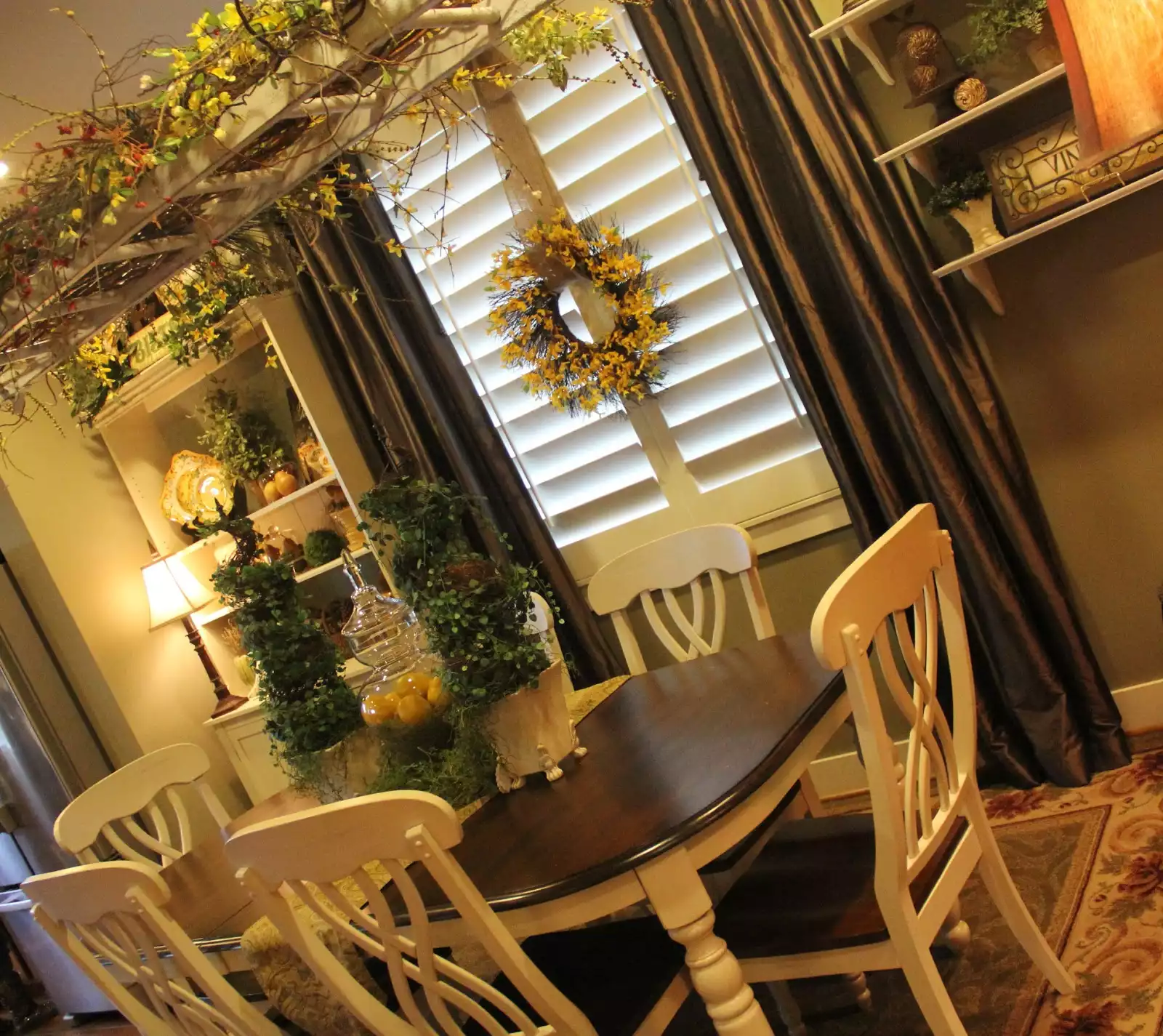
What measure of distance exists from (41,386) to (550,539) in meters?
2.19

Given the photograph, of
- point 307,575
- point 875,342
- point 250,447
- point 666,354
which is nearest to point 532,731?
point 875,342

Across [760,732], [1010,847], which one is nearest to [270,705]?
[760,732]

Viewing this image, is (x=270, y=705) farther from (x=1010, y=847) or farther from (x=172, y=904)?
(x=1010, y=847)

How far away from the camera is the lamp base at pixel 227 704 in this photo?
4000 millimetres

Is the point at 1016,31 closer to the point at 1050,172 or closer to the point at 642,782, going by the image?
the point at 1050,172

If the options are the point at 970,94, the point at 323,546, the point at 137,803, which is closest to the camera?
the point at 970,94

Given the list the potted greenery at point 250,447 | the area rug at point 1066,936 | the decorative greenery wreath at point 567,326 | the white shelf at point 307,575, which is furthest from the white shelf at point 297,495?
the area rug at point 1066,936

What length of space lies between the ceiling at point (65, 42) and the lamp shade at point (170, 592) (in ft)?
5.37

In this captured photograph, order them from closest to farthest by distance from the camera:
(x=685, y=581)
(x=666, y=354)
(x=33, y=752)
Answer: (x=685, y=581) < (x=666, y=354) < (x=33, y=752)

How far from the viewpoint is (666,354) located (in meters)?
3.05

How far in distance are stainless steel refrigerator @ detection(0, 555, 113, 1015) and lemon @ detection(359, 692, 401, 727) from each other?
2.41 metres

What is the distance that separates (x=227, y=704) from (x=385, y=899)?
2.77m

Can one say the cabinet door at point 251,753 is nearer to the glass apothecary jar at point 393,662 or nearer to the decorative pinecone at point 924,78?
the glass apothecary jar at point 393,662

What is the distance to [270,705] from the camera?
217cm
